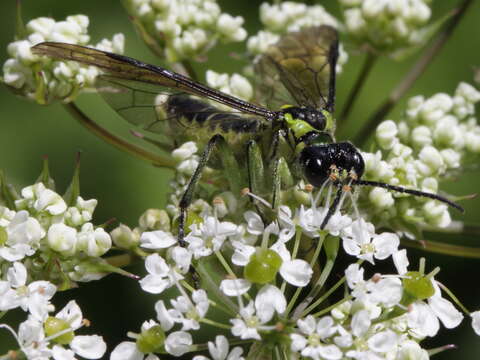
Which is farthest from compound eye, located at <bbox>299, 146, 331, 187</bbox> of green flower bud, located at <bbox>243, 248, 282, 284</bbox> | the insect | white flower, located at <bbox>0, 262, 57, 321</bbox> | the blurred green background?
the blurred green background

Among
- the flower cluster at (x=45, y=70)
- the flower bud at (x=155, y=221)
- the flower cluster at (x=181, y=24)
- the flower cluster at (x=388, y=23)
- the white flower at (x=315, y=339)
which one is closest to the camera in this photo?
the white flower at (x=315, y=339)

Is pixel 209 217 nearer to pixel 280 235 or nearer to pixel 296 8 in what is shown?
pixel 280 235

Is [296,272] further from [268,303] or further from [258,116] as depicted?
[258,116]

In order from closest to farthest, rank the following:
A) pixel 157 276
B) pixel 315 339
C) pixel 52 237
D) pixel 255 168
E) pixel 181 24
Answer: pixel 315 339, pixel 157 276, pixel 52 237, pixel 255 168, pixel 181 24

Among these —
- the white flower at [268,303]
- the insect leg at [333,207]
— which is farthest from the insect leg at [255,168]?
the white flower at [268,303]

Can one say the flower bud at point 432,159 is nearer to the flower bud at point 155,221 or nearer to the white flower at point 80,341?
the flower bud at point 155,221

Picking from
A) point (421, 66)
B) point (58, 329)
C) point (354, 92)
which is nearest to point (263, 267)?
point (58, 329)
